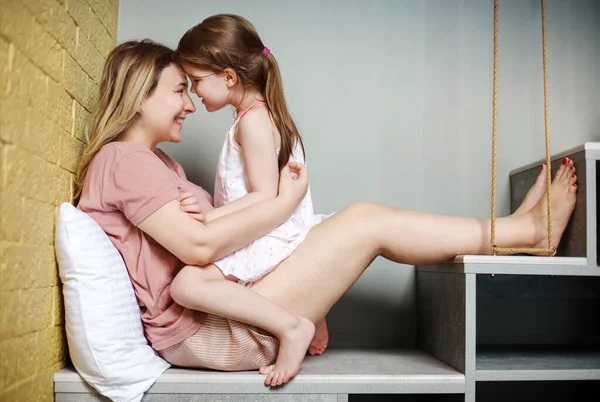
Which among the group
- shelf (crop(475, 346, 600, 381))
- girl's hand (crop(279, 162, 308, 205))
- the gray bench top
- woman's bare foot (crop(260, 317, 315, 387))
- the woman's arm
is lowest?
the gray bench top

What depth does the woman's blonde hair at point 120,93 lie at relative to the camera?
4.47ft

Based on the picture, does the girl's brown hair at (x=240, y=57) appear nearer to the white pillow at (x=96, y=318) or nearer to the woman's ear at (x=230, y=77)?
the woman's ear at (x=230, y=77)

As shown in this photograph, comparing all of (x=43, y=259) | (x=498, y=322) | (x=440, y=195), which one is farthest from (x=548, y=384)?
(x=43, y=259)

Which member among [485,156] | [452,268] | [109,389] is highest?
[485,156]

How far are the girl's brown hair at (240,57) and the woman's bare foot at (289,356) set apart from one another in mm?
427

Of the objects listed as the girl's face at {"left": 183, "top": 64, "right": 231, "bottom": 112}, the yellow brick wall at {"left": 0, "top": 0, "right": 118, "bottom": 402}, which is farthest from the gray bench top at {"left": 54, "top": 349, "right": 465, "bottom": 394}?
the girl's face at {"left": 183, "top": 64, "right": 231, "bottom": 112}

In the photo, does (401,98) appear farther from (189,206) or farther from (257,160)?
(189,206)

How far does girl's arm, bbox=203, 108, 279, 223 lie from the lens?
1375mm

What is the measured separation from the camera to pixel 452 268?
1.41m

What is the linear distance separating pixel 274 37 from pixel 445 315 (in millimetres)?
966

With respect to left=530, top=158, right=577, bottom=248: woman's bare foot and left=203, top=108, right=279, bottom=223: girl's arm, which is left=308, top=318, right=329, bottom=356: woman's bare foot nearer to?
left=203, top=108, right=279, bottom=223: girl's arm

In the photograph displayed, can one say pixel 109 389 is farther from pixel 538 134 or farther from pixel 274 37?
pixel 538 134

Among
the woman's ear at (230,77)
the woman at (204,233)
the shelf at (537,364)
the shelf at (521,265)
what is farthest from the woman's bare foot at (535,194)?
A: the woman's ear at (230,77)

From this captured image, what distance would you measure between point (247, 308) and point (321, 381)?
8.5 inches
